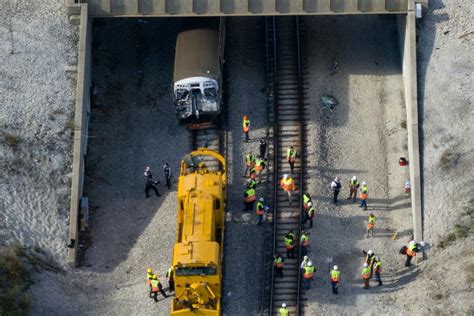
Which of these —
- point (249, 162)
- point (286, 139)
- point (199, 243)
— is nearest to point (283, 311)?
point (199, 243)

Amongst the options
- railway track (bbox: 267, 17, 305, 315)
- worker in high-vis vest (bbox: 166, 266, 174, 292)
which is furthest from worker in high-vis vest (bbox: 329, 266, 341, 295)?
worker in high-vis vest (bbox: 166, 266, 174, 292)

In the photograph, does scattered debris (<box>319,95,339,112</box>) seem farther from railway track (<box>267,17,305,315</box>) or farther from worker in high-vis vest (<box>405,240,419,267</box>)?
worker in high-vis vest (<box>405,240,419,267</box>)

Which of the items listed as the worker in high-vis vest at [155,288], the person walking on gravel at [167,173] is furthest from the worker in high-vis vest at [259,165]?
the worker in high-vis vest at [155,288]

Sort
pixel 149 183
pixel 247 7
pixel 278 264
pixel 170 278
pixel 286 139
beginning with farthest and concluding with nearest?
pixel 247 7 → pixel 286 139 → pixel 149 183 → pixel 278 264 → pixel 170 278

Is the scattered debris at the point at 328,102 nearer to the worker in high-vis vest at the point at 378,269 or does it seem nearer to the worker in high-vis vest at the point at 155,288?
the worker in high-vis vest at the point at 378,269

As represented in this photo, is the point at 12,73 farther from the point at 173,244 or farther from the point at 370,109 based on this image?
the point at 370,109

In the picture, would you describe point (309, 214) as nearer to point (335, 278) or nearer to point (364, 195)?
point (364, 195)

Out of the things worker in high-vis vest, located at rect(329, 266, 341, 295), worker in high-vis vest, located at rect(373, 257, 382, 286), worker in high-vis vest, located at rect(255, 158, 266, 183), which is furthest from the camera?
worker in high-vis vest, located at rect(255, 158, 266, 183)
